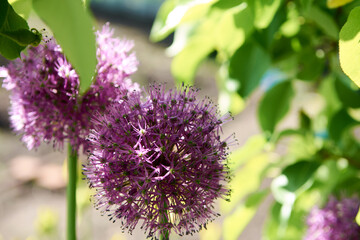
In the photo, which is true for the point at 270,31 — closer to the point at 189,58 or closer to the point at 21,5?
the point at 189,58

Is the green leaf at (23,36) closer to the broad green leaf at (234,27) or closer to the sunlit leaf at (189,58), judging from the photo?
the broad green leaf at (234,27)

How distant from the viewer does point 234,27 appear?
570mm

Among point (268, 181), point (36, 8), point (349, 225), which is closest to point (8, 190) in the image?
point (268, 181)

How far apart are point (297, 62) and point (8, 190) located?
2.01 metres

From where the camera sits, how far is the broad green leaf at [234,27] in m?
0.52

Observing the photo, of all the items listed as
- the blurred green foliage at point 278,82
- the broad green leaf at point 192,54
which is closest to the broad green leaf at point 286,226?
the blurred green foliage at point 278,82

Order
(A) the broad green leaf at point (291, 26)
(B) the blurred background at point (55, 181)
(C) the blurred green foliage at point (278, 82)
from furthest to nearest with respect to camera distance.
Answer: (B) the blurred background at point (55, 181) → (A) the broad green leaf at point (291, 26) → (C) the blurred green foliage at point (278, 82)

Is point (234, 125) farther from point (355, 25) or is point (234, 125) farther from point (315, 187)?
point (355, 25)

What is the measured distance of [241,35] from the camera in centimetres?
60

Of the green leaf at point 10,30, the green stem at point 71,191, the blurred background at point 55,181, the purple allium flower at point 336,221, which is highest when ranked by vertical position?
the blurred background at point 55,181

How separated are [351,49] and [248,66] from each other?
283 millimetres

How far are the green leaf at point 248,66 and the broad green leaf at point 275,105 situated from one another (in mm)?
96

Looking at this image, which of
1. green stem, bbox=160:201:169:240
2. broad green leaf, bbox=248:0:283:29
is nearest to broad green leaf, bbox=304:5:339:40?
broad green leaf, bbox=248:0:283:29

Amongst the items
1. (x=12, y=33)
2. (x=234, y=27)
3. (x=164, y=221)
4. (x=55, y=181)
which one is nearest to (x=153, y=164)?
(x=164, y=221)
